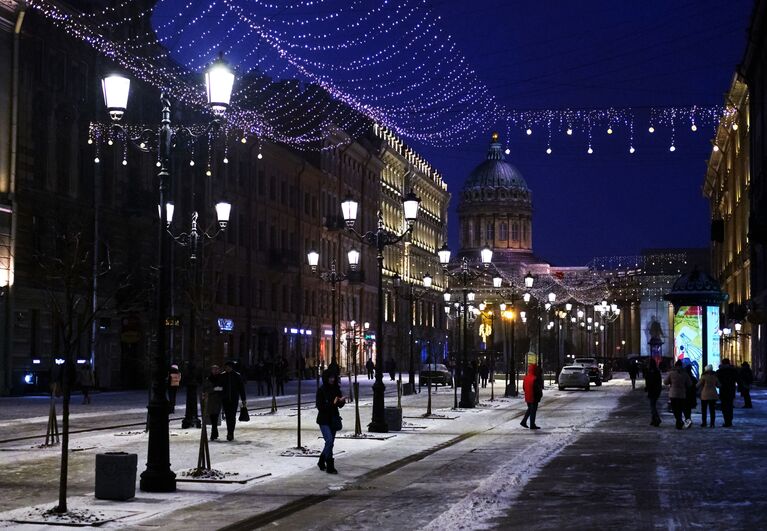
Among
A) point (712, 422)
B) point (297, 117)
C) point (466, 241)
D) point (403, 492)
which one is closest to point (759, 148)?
point (297, 117)

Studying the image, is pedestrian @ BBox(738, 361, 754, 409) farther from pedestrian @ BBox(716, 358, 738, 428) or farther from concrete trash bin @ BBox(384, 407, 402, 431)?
concrete trash bin @ BBox(384, 407, 402, 431)

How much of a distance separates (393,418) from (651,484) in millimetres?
12489

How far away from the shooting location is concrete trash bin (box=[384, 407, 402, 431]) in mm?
29188

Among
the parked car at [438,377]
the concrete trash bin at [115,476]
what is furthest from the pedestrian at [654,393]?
the parked car at [438,377]

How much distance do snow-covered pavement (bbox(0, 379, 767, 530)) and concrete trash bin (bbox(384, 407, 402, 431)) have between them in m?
0.30

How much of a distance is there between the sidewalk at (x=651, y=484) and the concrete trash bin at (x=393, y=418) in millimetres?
4475

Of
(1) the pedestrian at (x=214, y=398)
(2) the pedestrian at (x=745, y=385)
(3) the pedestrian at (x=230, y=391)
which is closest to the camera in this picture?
(1) the pedestrian at (x=214, y=398)

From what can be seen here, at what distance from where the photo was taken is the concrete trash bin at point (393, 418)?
95.8 ft

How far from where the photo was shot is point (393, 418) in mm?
29328

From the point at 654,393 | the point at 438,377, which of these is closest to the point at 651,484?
the point at 654,393

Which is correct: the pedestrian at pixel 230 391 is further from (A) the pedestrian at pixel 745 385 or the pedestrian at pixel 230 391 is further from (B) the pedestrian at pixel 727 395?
(A) the pedestrian at pixel 745 385

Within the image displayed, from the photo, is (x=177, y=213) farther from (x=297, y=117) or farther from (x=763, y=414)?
(x=763, y=414)

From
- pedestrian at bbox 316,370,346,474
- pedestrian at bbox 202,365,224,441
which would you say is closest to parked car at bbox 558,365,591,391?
pedestrian at bbox 202,365,224,441

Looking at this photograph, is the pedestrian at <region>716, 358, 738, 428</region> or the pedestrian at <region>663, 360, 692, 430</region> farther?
the pedestrian at <region>716, 358, 738, 428</region>
